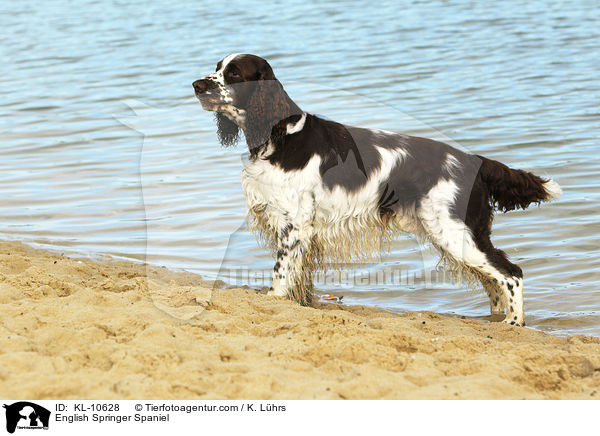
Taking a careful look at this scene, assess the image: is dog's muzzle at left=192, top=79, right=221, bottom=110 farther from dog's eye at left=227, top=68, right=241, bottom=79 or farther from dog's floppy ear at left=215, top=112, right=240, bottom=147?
dog's floppy ear at left=215, top=112, right=240, bottom=147

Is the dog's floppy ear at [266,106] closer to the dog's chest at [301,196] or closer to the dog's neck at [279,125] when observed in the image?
the dog's neck at [279,125]

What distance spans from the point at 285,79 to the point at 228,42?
166 inches

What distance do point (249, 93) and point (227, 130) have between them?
464 mm

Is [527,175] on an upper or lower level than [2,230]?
upper

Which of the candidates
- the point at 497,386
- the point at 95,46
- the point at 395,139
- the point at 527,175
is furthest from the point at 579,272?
the point at 95,46

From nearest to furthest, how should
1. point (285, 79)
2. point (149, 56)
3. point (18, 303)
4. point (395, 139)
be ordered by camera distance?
point (18, 303) → point (395, 139) → point (285, 79) → point (149, 56)

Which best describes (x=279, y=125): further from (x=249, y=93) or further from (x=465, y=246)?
(x=465, y=246)

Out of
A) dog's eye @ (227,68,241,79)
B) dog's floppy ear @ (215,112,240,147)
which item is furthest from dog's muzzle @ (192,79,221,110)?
dog's floppy ear @ (215,112,240,147)

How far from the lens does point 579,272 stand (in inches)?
246

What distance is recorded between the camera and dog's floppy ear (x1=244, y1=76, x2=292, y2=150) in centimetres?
520

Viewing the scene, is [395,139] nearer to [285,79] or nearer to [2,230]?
[2,230]
